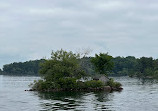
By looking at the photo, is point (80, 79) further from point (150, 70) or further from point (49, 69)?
point (150, 70)

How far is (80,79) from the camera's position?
81.6 metres

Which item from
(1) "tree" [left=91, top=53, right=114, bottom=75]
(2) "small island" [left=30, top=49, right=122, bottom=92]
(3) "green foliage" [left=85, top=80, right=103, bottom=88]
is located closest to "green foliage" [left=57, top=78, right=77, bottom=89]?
(2) "small island" [left=30, top=49, right=122, bottom=92]

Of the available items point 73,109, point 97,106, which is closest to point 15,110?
point 73,109

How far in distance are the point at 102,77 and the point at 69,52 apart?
37.4 ft

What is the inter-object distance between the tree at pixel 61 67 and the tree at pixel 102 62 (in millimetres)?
9486

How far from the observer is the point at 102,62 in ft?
297

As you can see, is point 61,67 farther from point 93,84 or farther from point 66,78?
point 93,84

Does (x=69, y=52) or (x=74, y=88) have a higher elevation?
(x=69, y=52)

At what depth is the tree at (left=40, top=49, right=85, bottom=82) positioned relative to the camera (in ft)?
257

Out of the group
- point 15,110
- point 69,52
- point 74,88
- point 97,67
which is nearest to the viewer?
point 15,110

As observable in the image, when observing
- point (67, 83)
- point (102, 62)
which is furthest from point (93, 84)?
point (102, 62)

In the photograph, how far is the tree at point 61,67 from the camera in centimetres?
7825

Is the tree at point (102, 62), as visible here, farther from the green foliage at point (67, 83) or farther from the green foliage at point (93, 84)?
the green foliage at point (67, 83)

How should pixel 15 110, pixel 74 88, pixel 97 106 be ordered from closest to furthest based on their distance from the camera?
pixel 15 110 → pixel 97 106 → pixel 74 88
